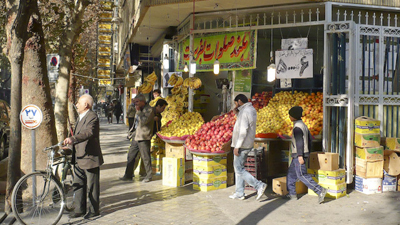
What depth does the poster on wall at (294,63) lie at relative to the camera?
931 centimetres

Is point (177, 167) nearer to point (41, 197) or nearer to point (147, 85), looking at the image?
point (41, 197)

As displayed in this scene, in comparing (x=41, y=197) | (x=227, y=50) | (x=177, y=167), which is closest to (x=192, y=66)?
(x=227, y=50)

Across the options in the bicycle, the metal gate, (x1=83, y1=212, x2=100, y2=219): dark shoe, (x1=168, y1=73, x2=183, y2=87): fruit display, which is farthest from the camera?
(x1=168, y1=73, x2=183, y2=87): fruit display

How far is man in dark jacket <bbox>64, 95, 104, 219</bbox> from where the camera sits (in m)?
5.98

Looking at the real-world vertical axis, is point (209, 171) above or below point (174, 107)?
below

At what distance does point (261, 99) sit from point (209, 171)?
411 centimetres

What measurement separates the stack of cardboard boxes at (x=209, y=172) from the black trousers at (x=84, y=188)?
8.12 feet

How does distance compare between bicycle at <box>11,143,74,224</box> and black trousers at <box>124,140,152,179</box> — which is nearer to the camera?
bicycle at <box>11,143,74,224</box>

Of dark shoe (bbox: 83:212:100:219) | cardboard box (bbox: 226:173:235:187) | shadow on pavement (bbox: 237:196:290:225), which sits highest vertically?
cardboard box (bbox: 226:173:235:187)

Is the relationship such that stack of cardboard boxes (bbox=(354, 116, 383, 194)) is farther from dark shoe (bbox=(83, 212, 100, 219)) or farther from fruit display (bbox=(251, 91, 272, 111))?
dark shoe (bbox=(83, 212, 100, 219))

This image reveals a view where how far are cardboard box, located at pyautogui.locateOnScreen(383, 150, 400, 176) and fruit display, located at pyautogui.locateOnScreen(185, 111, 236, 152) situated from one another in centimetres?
309

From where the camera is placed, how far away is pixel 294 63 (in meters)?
9.55

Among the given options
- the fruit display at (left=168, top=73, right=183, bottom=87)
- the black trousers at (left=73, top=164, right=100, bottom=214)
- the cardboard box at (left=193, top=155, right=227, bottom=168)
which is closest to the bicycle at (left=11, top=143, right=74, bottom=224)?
the black trousers at (left=73, top=164, right=100, bottom=214)

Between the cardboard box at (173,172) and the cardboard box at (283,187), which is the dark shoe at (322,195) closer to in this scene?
the cardboard box at (283,187)
